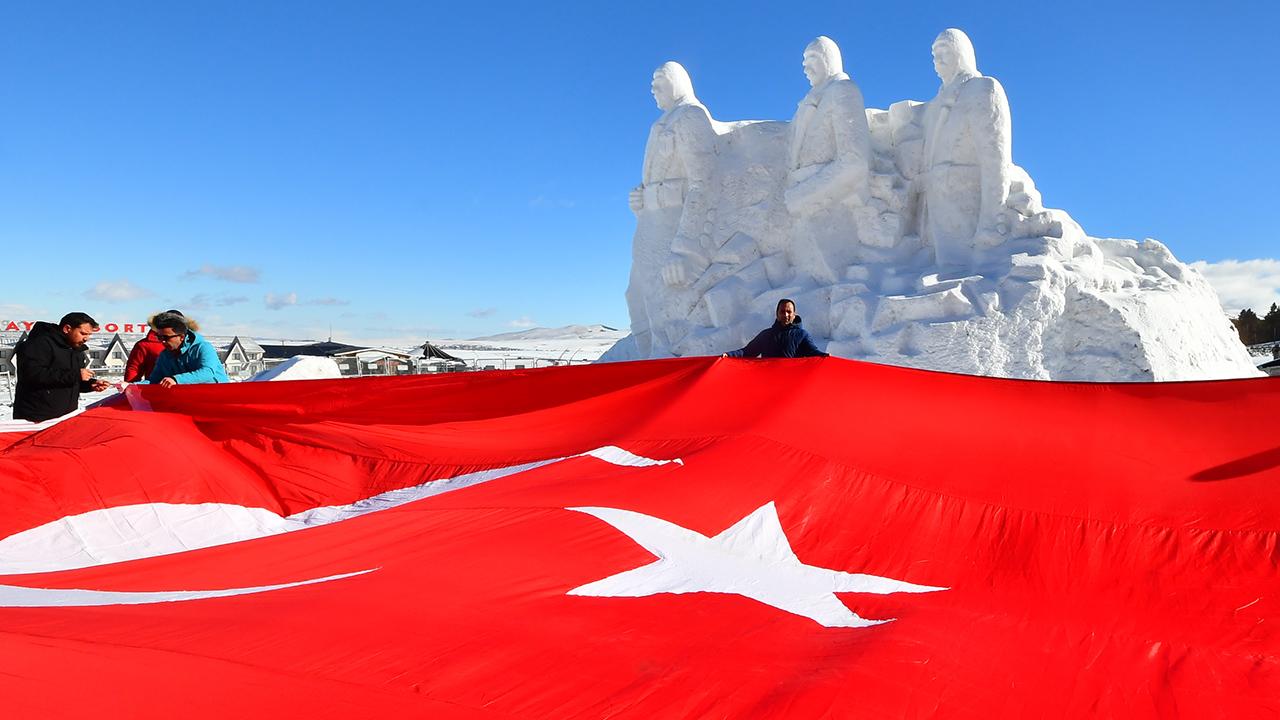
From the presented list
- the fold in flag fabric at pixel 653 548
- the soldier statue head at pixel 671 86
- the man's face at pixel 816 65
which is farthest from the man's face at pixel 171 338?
the soldier statue head at pixel 671 86

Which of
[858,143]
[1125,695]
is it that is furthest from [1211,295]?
[1125,695]

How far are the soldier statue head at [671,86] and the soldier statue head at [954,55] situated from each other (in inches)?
155

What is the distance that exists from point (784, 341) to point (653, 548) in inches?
113

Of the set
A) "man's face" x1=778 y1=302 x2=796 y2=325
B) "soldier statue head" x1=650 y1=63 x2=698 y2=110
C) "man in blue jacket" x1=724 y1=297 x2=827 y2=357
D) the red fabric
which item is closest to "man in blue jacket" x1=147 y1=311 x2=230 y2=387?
the red fabric

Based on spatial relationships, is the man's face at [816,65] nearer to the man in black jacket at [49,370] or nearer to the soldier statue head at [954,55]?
the soldier statue head at [954,55]

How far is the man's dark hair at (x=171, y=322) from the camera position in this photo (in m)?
5.00

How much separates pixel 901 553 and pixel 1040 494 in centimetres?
79

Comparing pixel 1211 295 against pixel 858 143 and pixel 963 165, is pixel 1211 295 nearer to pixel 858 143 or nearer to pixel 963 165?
pixel 963 165

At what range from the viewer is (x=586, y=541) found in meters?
2.78

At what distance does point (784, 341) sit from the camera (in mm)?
5461

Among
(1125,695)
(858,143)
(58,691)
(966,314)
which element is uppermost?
(858,143)

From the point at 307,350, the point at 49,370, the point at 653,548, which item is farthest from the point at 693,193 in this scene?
the point at 307,350

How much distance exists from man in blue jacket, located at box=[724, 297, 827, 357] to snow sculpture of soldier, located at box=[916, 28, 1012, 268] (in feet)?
16.4

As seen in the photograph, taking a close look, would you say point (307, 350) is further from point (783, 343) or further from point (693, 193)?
point (783, 343)
